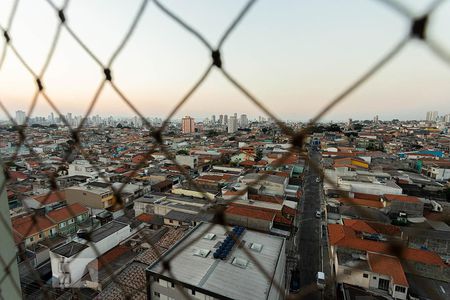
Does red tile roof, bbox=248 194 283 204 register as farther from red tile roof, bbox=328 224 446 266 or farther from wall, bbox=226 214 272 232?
red tile roof, bbox=328 224 446 266

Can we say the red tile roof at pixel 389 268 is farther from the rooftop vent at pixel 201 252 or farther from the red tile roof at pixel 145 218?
the red tile roof at pixel 145 218

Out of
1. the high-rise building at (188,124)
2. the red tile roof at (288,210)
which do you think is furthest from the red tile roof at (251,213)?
the high-rise building at (188,124)

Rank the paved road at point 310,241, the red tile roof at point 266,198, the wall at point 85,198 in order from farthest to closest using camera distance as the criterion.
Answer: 1. the red tile roof at point 266,198
2. the wall at point 85,198
3. the paved road at point 310,241

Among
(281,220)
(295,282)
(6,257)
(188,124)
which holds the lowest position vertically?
(295,282)

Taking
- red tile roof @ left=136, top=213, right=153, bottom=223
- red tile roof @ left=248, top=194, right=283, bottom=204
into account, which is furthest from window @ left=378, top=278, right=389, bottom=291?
red tile roof @ left=136, top=213, right=153, bottom=223

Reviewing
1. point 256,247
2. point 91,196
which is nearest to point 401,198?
point 256,247

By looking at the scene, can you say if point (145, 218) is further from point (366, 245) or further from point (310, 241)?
point (366, 245)

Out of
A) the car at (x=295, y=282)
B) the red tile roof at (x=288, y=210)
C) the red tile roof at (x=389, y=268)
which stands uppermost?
the red tile roof at (x=389, y=268)
